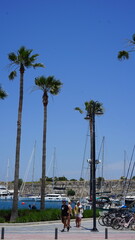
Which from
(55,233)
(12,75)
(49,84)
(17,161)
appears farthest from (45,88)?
(55,233)

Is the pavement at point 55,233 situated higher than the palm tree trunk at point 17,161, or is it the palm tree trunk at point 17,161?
the palm tree trunk at point 17,161

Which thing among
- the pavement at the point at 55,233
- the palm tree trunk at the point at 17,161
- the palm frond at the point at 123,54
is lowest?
the pavement at the point at 55,233

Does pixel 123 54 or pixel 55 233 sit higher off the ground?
pixel 123 54

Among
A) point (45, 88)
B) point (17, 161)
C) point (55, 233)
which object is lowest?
point (55, 233)

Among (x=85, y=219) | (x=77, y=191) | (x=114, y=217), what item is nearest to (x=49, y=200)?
(x=77, y=191)

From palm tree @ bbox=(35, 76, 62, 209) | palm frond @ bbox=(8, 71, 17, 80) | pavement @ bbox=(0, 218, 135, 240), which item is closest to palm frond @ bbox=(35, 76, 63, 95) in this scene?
palm tree @ bbox=(35, 76, 62, 209)

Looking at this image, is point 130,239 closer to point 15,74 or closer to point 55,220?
point 55,220

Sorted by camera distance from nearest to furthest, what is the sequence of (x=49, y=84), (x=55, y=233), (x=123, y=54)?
(x=55, y=233) → (x=123, y=54) → (x=49, y=84)

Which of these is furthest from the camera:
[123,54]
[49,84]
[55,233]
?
[49,84]

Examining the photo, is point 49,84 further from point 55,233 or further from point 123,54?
point 55,233

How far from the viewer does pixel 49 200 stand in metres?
102

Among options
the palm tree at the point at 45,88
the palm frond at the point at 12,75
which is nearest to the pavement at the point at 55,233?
the palm tree at the point at 45,88

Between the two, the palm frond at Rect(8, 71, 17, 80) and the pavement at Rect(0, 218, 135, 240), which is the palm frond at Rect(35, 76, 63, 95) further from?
the pavement at Rect(0, 218, 135, 240)

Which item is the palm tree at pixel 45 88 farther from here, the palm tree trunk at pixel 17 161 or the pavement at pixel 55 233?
the pavement at pixel 55 233
